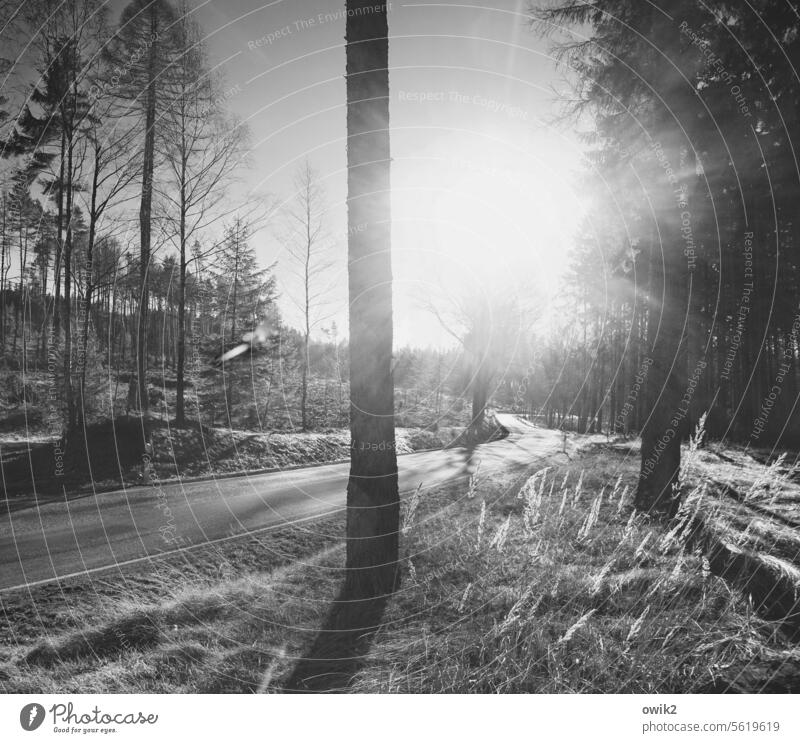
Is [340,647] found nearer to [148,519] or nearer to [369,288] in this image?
[369,288]

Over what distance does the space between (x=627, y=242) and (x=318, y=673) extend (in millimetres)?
8574

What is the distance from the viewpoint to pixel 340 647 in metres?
2.61

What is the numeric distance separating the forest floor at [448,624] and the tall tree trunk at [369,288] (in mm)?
510

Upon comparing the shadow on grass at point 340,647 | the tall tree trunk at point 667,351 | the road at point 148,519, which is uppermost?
the tall tree trunk at point 667,351

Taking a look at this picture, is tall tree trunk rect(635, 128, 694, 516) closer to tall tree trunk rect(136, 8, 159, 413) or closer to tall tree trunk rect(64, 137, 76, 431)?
tall tree trunk rect(136, 8, 159, 413)

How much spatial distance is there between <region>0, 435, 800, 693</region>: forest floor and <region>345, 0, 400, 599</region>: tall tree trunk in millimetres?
510

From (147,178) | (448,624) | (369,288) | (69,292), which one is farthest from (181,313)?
(448,624)

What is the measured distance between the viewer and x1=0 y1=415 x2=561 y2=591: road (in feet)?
15.3

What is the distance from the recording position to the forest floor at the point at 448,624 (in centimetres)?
→ 224

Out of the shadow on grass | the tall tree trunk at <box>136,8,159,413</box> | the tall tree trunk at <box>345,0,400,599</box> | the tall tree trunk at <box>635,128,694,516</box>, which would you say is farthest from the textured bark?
the tall tree trunk at <box>136,8,159,413</box>

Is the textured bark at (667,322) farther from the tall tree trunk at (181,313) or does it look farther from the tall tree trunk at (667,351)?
the tall tree trunk at (181,313)

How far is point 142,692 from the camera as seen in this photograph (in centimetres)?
222

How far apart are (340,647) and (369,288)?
2853 millimetres

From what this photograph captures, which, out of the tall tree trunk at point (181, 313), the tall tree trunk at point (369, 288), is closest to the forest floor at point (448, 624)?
the tall tree trunk at point (369, 288)
